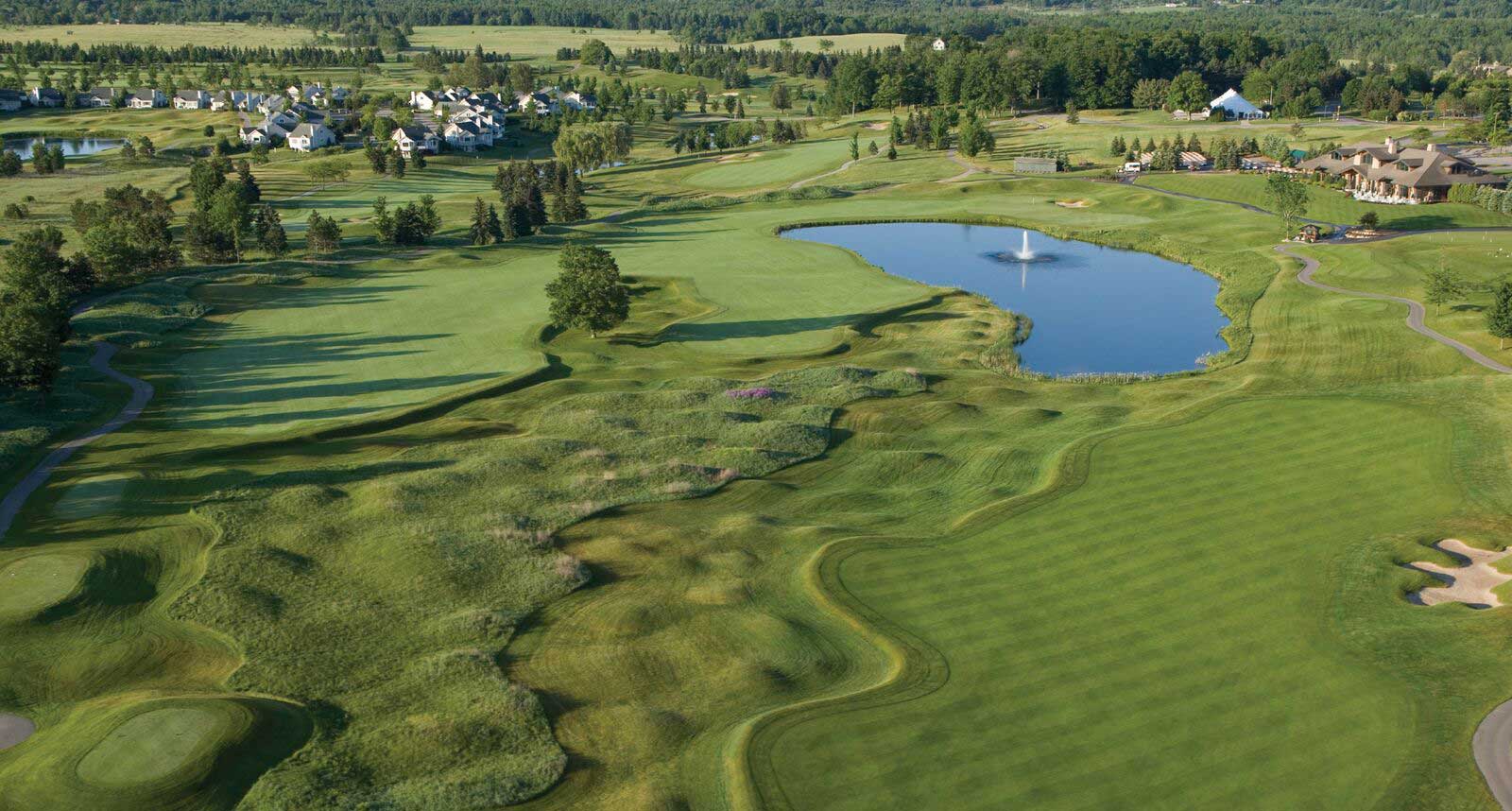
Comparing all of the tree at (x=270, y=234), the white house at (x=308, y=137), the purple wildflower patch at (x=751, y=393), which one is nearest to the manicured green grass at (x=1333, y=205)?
the purple wildflower patch at (x=751, y=393)

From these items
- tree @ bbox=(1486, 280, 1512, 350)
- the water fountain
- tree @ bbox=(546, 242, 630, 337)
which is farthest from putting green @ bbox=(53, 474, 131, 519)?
the water fountain

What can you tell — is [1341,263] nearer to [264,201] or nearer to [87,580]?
[87,580]

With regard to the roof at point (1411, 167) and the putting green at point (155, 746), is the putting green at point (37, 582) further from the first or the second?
the roof at point (1411, 167)

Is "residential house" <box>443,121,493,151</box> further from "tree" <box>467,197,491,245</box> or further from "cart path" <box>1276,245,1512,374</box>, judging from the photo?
"cart path" <box>1276,245,1512,374</box>

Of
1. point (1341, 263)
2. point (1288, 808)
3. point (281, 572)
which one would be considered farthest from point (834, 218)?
point (1288, 808)

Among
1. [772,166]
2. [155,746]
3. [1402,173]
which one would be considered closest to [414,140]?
[772,166]

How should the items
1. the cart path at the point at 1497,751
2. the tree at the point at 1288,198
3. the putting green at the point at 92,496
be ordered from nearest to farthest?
the cart path at the point at 1497,751 → the putting green at the point at 92,496 → the tree at the point at 1288,198
